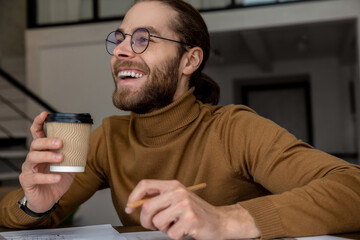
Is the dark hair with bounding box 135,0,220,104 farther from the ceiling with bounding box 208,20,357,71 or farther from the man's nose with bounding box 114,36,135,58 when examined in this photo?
the ceiling with bounding box 208,20,357,71

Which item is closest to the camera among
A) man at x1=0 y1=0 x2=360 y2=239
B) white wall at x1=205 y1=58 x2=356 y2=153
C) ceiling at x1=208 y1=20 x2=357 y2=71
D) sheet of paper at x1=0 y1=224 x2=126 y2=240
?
man at x1=0 y1=0 x2=360 y2=239

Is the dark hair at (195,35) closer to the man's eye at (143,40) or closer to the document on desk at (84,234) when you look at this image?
the man's eye at (143,40)

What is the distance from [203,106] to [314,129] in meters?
8.72

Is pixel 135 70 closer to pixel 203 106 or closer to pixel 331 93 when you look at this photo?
pixel 203 106

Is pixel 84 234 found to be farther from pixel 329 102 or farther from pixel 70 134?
pixel 329 102

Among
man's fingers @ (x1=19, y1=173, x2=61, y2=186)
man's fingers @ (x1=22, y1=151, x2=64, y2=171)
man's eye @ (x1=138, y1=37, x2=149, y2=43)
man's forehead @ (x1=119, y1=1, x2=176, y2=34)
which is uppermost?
man's forehead @ (x1=119, y1=1, x2=176, y2=34)

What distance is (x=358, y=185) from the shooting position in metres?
1.00

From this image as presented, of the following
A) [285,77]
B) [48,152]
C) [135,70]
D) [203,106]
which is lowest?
[48,152]

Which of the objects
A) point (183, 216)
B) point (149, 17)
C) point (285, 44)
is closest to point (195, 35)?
point (149, 17)

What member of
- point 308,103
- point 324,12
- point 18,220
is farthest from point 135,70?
point 308,103

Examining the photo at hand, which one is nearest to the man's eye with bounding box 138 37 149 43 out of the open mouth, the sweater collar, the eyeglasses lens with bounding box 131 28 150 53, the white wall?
the eyeglasses lens with bounding box 131 28 150 53

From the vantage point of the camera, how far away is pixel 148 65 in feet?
4.33

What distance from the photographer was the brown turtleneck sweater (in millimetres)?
911

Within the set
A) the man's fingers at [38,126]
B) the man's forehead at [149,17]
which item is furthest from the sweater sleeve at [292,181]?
the man's fingers at [38,126]
